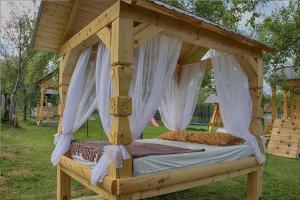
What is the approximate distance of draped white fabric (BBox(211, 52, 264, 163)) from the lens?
5578 mm

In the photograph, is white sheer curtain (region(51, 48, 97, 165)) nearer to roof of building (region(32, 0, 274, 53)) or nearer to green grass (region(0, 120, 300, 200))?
roof of building (region(32, 0, 274, 53))

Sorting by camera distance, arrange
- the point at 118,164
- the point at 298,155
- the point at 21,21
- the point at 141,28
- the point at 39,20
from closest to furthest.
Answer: the point at 118,164, the point at 141,28, the point at 39,20, the point at 298,155, the point at 21,21

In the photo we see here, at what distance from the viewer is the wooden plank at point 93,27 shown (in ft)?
11.6

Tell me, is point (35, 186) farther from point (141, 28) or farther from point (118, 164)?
point (141, 28)

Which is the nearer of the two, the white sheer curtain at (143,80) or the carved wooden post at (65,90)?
the white sheer curtain at (143,80)

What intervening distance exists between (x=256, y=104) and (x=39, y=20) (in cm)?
422

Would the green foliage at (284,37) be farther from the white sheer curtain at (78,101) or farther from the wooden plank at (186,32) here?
the white sheer curtain at (78,101)

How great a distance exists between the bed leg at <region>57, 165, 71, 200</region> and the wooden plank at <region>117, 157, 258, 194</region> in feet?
6.97

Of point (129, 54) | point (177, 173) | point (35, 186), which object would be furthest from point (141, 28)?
point (35, 186)

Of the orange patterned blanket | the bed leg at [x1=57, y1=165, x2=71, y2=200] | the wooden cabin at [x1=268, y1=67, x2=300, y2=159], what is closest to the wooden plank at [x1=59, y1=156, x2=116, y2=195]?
the bed leg at [x1=57, y1=165, x2=71, y2=200]

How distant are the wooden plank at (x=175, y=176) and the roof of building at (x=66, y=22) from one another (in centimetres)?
211

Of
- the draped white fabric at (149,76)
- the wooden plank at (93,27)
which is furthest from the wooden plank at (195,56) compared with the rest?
the wooden plank at (93,27)

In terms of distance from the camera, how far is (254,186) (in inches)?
216

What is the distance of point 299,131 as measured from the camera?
10.7m
